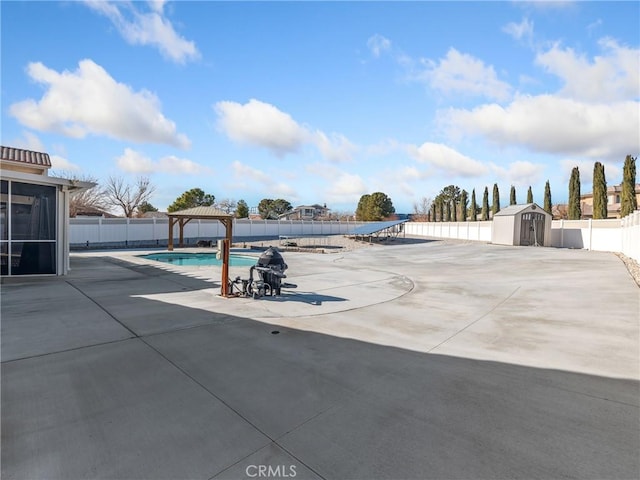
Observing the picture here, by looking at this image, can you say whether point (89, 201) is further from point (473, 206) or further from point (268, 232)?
point (473, 206)

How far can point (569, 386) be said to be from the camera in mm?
3691

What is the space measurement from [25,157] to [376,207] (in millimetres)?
43933

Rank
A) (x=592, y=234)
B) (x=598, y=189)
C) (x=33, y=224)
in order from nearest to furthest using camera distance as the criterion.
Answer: (x=33, y=224) → (x=592, y=234) → (x=598, y=189)

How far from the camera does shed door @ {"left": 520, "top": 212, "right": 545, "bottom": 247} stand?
86.7ft

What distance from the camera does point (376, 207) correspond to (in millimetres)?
52344

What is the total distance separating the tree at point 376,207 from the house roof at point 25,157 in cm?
4251

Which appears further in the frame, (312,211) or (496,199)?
(312,211)

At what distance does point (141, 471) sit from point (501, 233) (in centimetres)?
3055

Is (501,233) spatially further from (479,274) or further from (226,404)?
(226,404)

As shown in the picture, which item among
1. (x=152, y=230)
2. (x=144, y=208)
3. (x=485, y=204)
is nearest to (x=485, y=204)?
(x=485, y=204)

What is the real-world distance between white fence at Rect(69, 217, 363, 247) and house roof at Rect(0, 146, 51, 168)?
7164 millimetres

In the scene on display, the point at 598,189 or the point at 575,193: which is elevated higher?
the point at 598,189

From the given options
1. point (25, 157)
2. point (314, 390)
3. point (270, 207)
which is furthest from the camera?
point (270, 207)

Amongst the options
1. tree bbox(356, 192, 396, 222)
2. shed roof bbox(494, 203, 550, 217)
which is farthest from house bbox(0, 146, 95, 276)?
tree bbox(356, 192, 396, 222)
